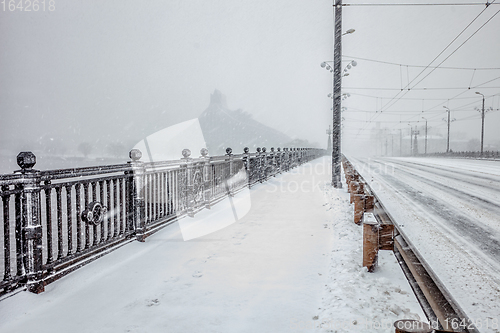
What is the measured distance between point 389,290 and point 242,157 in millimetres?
8566

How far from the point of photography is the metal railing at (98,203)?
10.9 ft

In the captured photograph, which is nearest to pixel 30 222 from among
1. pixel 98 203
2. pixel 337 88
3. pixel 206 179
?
pixel 98 203

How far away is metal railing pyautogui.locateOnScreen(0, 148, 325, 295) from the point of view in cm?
332

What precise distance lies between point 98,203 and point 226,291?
222 centimetres

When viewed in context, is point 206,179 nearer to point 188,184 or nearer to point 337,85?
point 188,184

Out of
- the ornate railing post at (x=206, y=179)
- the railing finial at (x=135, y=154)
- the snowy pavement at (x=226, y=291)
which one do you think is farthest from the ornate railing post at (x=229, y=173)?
the railing finial at (x=135, y=154)

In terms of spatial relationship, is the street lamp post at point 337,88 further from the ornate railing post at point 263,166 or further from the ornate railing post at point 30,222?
the ornate railing post at point 30,222

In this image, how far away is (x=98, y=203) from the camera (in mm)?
4277

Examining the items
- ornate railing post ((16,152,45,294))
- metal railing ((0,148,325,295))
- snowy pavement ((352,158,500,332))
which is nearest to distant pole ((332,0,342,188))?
snowy pavement ((352,158,500,332))

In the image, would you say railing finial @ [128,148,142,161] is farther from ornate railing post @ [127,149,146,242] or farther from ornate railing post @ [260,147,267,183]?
ornate railing post @ [260,147,267,183]

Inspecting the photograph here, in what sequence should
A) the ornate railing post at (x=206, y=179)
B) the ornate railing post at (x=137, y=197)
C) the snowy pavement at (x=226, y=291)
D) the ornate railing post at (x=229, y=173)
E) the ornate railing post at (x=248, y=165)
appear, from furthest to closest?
the ornate railing post at (x=248, y=165)
the ornate railing post at (x=229, y=173)
the ornate railing post at (x=206, y=179)
the ornate railing post at (x=137, y=197)
the snowy pavement at (x=226, y=291)

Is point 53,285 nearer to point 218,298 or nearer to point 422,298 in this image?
point 218,298

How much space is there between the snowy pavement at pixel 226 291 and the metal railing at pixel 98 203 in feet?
0.72

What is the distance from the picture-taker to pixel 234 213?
299 inches
